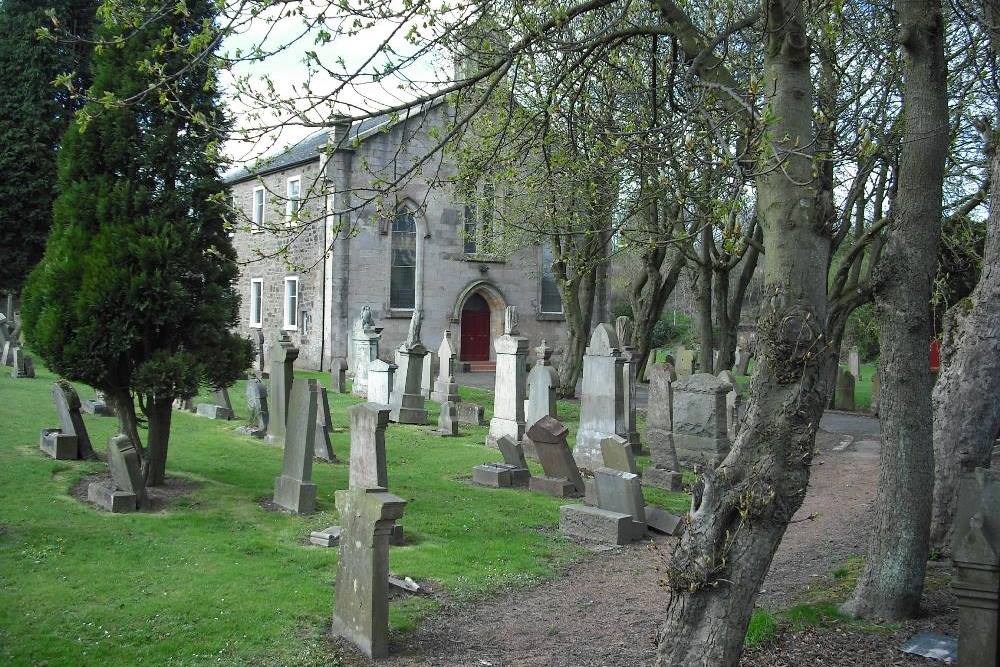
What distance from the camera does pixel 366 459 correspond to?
944cm

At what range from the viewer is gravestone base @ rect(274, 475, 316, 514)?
9.72 metres

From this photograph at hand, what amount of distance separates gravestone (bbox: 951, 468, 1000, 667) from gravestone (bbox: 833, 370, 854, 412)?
761 inches

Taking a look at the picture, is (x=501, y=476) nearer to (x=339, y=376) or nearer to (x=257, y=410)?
(x=257, y=410)

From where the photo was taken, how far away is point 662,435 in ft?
44.3

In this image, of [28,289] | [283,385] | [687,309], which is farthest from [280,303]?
[687,309]

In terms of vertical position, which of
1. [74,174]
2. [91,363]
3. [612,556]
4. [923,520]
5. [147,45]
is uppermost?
[147,45]

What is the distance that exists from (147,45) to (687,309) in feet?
177

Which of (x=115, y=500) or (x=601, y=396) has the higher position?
(x=601, y=396)

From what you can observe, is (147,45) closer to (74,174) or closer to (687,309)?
(74,174)

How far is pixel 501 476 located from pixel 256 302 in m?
24.6

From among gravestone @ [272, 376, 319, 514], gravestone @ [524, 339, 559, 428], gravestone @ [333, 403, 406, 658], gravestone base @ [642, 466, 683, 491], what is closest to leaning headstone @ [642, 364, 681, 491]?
gravestone base @ [642, 466, 683, 491]

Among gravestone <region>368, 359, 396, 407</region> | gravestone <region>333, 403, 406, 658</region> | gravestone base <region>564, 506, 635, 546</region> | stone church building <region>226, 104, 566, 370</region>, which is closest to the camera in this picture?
gravestone <region>333, 403, 406, 658</region>

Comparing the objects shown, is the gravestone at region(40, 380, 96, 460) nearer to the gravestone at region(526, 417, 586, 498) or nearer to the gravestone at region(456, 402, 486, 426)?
the gravestone at region(526, 417, 586, 498)

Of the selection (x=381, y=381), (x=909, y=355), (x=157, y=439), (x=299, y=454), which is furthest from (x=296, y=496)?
(x=381, y=381)
